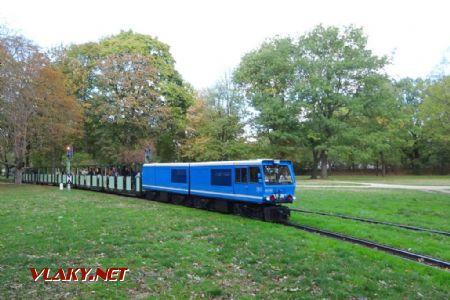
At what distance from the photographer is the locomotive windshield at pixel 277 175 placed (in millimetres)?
15961

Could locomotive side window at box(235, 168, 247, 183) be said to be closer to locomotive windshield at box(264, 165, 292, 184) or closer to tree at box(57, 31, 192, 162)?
locomotive windshield at box(264, 165, 292, 184)

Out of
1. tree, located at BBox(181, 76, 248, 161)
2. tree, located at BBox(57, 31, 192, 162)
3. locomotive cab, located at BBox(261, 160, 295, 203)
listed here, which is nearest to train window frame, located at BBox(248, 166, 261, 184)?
locomotive cab, located at BBox(261, 160, 295, 203)

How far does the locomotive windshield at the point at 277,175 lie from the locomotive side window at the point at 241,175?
1.00 metres

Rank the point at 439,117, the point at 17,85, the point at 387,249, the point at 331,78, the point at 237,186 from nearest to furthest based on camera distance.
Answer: the point at 387,249, the point at 237,186, the point at 17,85, the point at 439,117, the point at 331,78

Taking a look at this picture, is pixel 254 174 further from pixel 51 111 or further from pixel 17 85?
pixel 51 111

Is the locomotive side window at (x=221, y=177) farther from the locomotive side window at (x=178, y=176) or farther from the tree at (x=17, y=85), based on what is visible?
the tree at (x=17, y=85)

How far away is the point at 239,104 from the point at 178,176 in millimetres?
28290

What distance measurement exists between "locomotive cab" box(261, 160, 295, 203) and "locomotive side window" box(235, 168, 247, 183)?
0.99 metres

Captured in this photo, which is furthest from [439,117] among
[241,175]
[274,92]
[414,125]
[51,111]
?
[51,111]

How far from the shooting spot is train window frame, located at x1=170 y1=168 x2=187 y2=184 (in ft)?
69.3

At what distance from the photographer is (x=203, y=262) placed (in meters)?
8.75

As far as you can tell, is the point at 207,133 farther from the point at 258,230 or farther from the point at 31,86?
the point at 258,230

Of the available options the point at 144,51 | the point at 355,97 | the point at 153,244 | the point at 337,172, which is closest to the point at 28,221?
the point at 153,244

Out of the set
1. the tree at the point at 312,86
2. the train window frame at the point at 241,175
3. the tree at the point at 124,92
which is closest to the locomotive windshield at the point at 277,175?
the train window frame at the point at 241,175
